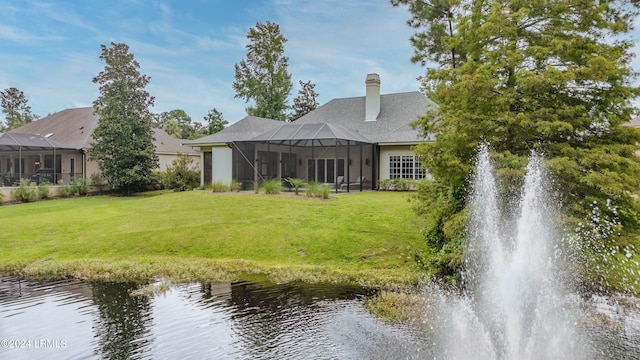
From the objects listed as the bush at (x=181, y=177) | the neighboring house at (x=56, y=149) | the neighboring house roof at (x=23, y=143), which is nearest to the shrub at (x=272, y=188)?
the bush at (x=181, y=177)

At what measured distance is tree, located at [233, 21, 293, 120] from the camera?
38.4 metres

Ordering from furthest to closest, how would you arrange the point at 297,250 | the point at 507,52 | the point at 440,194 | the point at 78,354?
1. the point at 297,250
2. the point at 440,194
3. the point at 507,52
4. the point at 78,354

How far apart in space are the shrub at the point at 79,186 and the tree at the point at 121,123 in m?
1.25

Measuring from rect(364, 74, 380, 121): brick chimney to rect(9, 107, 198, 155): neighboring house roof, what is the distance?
528 inches

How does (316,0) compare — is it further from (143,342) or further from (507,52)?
(143,342)

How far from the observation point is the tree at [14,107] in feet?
184

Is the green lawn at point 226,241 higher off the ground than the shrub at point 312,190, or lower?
lower

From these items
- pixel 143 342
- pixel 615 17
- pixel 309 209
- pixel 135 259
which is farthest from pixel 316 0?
pixel 143 342

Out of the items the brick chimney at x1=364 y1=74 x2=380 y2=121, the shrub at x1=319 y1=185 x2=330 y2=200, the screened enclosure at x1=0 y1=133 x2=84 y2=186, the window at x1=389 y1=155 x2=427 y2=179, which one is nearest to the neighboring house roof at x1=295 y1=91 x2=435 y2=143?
the brick chimney at x1=364 y1=74 x2=380 y2=121

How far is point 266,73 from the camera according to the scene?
38.8 m

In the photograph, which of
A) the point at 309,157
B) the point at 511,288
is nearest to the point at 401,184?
the point at 309,157

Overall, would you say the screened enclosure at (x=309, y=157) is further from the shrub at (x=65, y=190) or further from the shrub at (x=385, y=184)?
the shrub at (x=65, y=190)

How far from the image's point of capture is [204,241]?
12.3m

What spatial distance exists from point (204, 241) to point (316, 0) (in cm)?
1220
